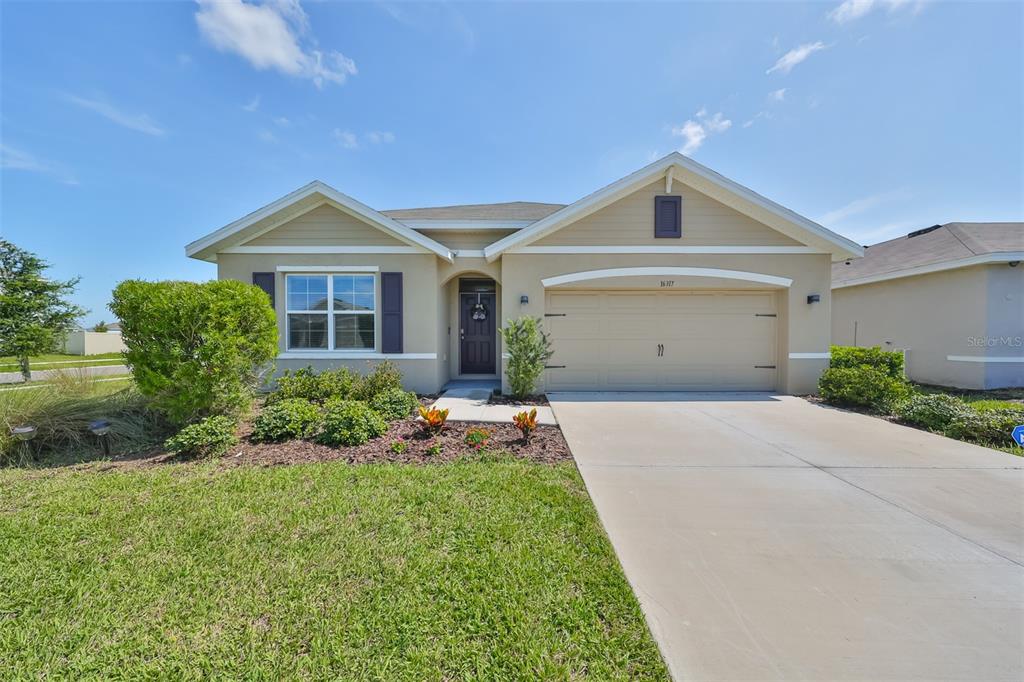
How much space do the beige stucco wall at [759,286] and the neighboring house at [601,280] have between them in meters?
0.02

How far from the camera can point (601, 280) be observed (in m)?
8.49

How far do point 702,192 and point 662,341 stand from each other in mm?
3421

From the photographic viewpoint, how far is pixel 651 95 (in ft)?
29.9

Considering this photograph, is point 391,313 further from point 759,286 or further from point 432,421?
point 759,286

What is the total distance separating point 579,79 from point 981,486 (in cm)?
977

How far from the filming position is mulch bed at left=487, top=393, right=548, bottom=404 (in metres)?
7.56

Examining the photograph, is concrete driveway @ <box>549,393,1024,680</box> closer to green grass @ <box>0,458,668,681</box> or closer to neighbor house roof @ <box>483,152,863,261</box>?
green grass @ <box>0,458,668,681</box>

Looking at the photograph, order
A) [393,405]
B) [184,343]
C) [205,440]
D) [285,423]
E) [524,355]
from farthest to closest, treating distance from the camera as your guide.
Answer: [524,355] < [393,405] < [285,423] < [184,343] < [205,440]

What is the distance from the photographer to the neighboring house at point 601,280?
26.9 ft

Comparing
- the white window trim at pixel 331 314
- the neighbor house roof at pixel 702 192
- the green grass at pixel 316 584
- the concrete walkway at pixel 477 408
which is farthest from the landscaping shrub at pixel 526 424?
the white window trim at pixel 331 314

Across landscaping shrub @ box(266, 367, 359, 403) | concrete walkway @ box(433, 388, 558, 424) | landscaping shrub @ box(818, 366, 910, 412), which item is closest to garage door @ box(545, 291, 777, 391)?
landscaping shrub @ box(818, 366, 910, 412)

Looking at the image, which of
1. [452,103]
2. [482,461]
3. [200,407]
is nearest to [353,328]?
[200,407]

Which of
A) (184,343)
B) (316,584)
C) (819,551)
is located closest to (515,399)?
(184,343)

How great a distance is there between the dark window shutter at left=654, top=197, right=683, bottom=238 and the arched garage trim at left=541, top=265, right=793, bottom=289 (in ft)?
2.53
